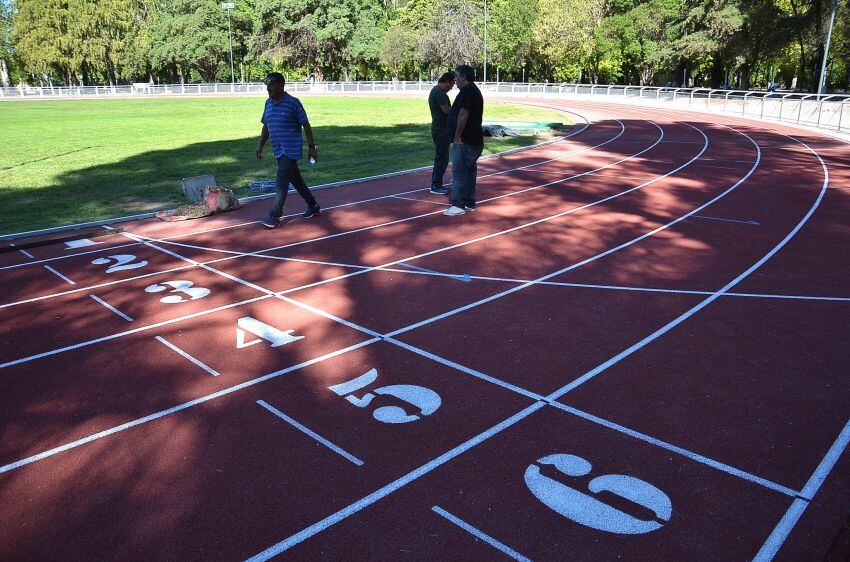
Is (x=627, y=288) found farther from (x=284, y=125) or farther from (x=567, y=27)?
(x=567, y=27)

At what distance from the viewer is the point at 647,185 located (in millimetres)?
13305

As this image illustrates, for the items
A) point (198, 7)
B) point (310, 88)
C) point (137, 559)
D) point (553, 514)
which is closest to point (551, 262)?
point (553, 514)

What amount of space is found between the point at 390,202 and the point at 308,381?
275 inches

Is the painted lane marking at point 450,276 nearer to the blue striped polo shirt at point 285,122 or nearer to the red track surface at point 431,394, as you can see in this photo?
the red track surface at point 431,394

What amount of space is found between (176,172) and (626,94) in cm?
3840

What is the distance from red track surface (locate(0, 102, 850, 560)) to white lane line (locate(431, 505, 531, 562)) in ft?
0.05

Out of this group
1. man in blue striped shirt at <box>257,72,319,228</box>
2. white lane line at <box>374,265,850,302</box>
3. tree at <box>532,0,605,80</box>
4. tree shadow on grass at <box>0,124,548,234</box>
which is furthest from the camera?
tree at <box>532,0,605,80</box>

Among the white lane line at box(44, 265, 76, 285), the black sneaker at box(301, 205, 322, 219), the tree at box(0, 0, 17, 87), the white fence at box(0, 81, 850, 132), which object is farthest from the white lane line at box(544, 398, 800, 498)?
the tree at box(0, 0, 17, 87)

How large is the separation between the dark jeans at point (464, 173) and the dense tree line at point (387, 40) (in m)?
45.7

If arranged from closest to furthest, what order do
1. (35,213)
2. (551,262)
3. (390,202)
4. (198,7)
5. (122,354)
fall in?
1. (122,354)
2. (551,262)
3. (35,213)
4. (390,202)
5. (198,7)

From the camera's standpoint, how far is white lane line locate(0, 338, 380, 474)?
416 cm

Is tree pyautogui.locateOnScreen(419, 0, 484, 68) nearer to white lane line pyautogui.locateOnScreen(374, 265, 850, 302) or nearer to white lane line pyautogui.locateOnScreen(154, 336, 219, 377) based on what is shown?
white lane line pyautogui.locateOnScreen(374, 265, 850, 302)

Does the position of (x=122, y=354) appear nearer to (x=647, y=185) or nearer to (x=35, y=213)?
(x=35, y=213)

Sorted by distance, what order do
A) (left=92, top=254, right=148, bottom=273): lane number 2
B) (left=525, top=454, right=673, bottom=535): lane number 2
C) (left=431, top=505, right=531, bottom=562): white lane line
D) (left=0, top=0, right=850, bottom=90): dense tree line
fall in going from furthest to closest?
(left=0, top=0, right=850, bottom=90): dense tree line → (left=92, top=254, right=148, bottom=273): lane number 2 → (left=525, top=454, right=673, bottom=535): lane number 2 → (left=431, top=505, right=531, bottom=562): white lane line
